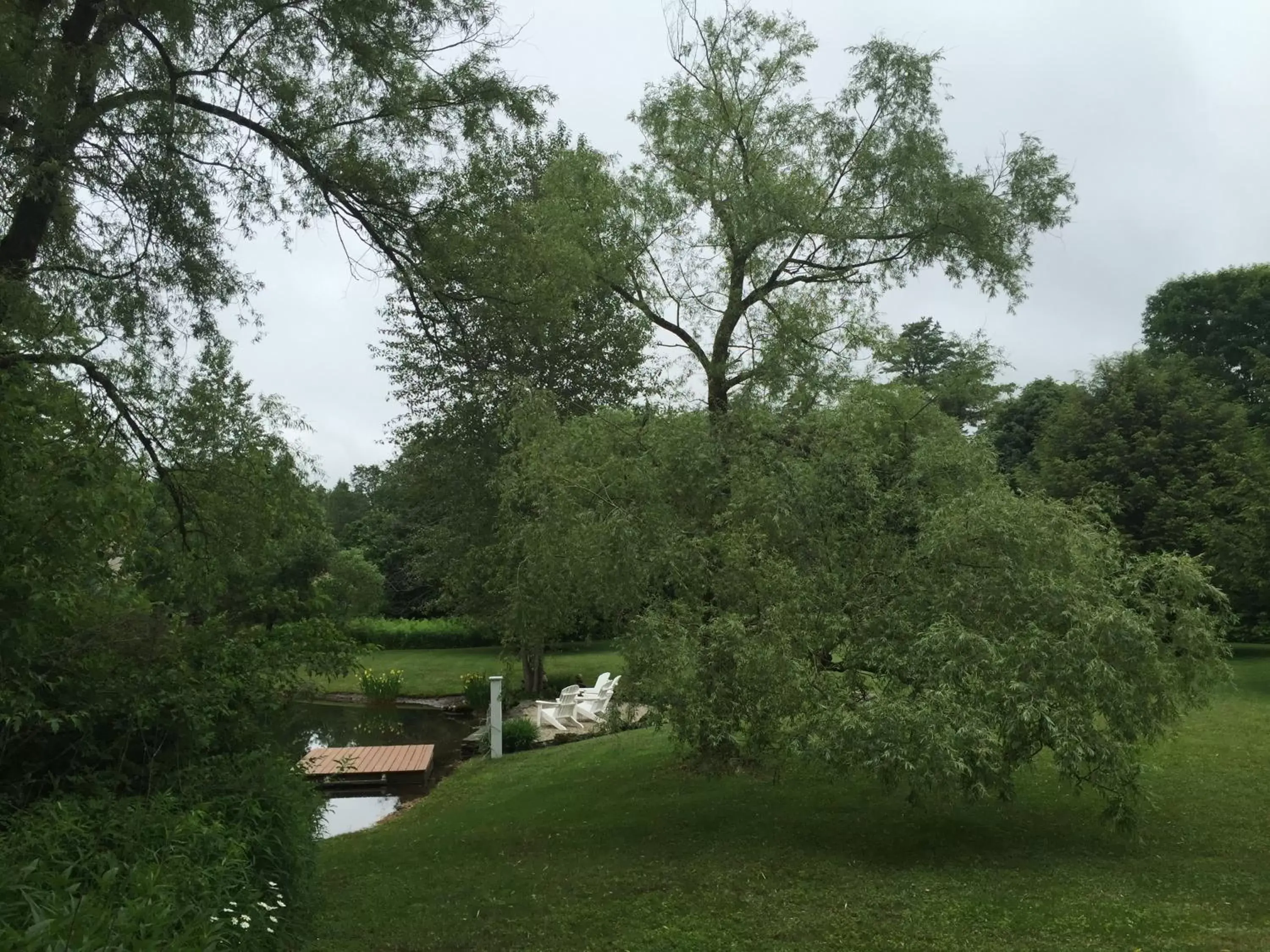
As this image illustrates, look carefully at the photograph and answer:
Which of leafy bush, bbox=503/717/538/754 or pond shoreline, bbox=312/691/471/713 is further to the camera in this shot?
pond shoreline, bbox=312/691/471/713

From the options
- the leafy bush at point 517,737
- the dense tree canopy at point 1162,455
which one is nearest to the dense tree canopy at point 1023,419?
the dense tree canopy at point 1162,455

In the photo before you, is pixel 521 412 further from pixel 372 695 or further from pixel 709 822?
pixel 372 695

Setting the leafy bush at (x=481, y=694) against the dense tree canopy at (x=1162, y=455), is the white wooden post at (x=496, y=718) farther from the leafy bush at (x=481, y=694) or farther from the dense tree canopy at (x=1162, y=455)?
the dense tree canopy at (x=1162, y=455)

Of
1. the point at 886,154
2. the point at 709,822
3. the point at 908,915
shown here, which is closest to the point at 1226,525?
the point at 886,154

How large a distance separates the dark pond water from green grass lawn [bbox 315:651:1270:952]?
4.78 ft

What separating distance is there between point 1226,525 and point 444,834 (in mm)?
17696

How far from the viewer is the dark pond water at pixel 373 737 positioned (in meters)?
13.6

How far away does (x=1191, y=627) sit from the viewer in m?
8.29

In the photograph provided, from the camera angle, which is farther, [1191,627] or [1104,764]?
[1191,627]

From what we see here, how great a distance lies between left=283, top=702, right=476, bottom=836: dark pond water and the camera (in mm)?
13594

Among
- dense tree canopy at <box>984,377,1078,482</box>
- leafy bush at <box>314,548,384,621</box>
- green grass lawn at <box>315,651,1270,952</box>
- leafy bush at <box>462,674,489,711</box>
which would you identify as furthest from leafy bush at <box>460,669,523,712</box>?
dense tree canopy at <box>984,377,1078,482</box>

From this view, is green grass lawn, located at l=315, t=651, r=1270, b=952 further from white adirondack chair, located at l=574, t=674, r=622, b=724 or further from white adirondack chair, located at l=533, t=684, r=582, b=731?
white adirondack chair, located at l=574, t=674, r=622, b=724

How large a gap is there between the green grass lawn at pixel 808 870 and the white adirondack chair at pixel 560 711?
5.93m

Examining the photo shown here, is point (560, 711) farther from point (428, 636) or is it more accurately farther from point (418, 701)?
point (428, 636)
